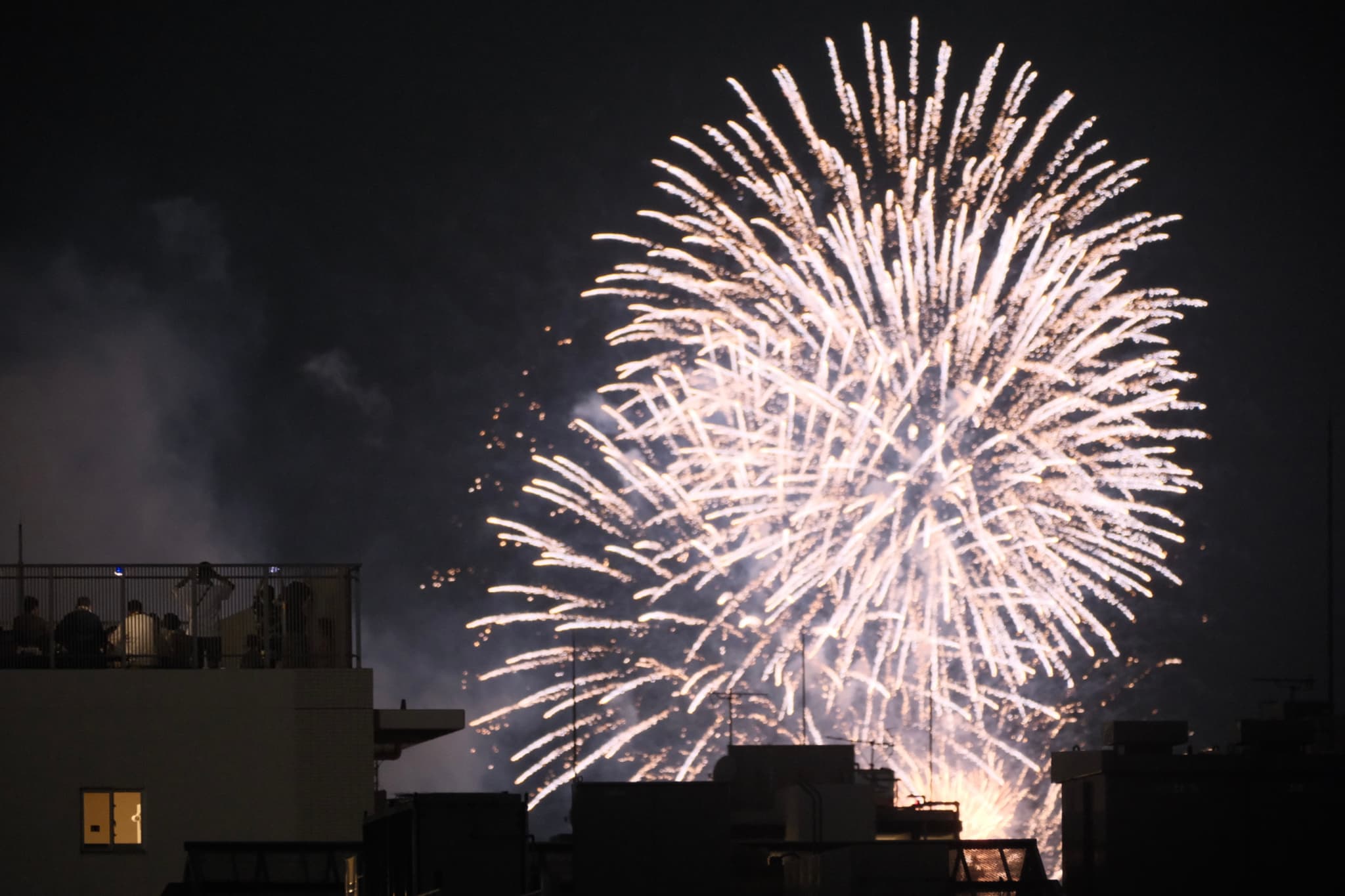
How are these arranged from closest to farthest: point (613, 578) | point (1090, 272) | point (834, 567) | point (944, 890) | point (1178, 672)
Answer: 1. point (944, 890)
2. point (1090, 272)
3. point (834, 567)
4. point (613, 578)
5. point (1178, 672)

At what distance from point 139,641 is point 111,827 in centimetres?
283

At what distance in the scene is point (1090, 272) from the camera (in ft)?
190

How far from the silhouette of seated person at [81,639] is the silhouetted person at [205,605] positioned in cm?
134

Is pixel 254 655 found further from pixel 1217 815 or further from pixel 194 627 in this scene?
pixel 1217 815

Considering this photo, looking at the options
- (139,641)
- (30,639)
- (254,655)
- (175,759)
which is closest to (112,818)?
(175,759)

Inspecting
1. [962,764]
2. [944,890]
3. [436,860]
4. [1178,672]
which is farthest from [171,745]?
[1178,672]

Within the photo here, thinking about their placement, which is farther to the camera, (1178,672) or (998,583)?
(1178,672)

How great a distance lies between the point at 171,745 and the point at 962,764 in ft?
252

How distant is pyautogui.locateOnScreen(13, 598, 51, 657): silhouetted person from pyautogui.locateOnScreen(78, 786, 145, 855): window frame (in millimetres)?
2297

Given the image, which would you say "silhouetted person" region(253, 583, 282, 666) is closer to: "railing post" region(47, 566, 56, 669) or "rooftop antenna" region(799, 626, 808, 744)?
"railing post" region(47, 566, 56, 669)

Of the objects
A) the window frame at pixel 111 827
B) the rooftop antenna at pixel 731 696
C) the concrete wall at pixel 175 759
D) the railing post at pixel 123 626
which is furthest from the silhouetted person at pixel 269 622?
the rooftop antenna at pixel 731 696

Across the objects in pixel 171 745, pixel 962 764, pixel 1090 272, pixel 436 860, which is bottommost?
pixel 962 764

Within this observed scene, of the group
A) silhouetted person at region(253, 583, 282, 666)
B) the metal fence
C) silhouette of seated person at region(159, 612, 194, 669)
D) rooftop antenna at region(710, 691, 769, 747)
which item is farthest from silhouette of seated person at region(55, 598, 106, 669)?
rooftop antenna at region(710, 691, 769, 747)

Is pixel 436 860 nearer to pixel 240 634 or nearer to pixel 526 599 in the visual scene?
pixel 240 634
